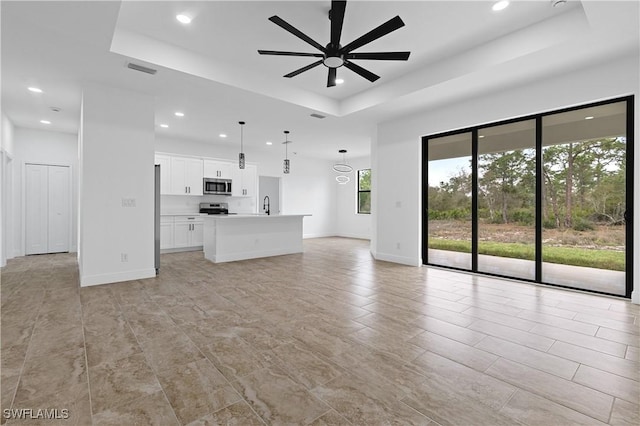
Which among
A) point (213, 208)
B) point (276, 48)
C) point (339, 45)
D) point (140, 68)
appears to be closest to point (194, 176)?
point (213, 208)

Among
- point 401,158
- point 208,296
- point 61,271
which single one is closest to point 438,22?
point 401,158

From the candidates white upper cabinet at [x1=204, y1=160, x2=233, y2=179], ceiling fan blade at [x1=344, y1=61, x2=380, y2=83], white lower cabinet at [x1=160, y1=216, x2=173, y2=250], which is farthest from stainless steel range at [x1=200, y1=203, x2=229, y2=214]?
ceiling fan blade at [x1=344, y1=61, x2=380, y2=83]

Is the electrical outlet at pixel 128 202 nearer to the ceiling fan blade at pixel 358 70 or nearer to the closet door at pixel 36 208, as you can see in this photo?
the ceiling fan blade at pixel 358 70

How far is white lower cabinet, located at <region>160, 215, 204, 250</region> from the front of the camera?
683 cm

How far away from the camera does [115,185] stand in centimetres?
414

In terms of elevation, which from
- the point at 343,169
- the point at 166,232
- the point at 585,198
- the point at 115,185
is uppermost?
the point at 343,169

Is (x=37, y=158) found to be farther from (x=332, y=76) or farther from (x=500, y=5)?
(x=500, y=5)

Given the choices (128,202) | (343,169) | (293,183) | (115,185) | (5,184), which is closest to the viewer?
(115,185)

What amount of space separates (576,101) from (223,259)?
5.86m

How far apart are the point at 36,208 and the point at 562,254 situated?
976cm

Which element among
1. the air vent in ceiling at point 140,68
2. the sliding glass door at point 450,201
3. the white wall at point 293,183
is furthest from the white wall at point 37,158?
the sliding glass door at point 450,201

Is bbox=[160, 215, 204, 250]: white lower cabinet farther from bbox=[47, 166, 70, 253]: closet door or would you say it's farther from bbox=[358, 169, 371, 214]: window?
bbox=[358, 169, 371, 214]: window

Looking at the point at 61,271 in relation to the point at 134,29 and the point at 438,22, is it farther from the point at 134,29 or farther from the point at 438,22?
the point at 438,22

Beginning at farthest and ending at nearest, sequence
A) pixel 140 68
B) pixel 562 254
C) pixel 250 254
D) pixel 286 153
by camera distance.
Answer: pixel 286 153 → pixel 250 254 → pixel 562 254 → pixel 140 68
